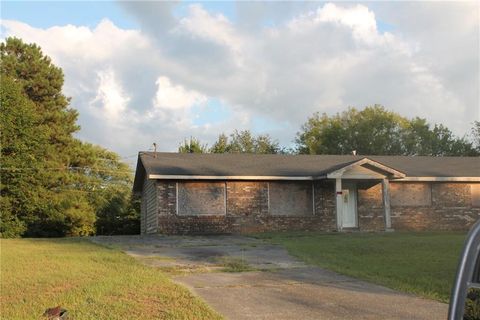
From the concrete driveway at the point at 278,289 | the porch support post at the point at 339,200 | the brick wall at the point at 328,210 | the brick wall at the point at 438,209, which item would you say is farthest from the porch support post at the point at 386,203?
the concrete driveway at the point at 278,289

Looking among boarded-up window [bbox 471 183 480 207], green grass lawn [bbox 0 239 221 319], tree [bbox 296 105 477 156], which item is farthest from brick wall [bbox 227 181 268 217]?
tree [bbox 296 105 477 156]

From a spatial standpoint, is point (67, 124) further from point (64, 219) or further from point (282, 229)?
point (282, 229)

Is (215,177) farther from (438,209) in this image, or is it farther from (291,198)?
(438,209)

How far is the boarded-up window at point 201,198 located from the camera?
22531 mm

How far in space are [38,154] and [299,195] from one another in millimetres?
17608

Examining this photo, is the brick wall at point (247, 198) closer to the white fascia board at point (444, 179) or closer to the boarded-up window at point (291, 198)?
the boarded-up window at point (291, 198)

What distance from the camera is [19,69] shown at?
128ft

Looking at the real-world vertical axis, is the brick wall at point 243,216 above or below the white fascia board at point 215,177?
below

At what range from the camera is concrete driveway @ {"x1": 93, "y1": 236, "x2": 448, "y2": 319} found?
24.9 feet

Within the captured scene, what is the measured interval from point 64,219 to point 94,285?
26.7 meters

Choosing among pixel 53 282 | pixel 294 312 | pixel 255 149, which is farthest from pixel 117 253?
pixel 255 149

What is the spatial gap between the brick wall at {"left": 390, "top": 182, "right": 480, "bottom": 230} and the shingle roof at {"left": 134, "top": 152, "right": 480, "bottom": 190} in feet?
2.19

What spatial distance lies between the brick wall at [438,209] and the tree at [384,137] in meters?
25.3

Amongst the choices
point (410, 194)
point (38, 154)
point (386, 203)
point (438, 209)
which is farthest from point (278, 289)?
point (38, 154)
